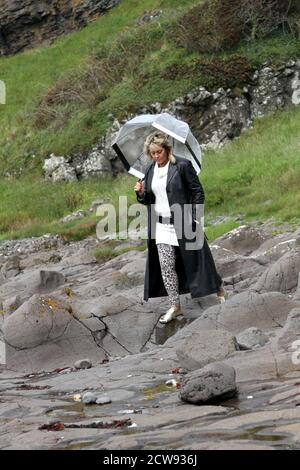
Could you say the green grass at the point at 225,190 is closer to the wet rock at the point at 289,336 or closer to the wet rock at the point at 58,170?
the wet rock at the point at 58,170

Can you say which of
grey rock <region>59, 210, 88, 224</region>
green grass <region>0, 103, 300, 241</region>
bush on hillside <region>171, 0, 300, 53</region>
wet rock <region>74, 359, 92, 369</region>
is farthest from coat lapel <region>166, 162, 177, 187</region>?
bush on hillside <region>171, 0, 300, 53</region>

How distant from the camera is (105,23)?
3941cm

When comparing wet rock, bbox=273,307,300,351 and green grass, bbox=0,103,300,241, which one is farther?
green grass, bbox=0,103,300,241

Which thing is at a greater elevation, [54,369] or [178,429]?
[178,429]

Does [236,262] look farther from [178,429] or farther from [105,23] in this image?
[105,23]

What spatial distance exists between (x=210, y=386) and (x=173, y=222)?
12.4 ft

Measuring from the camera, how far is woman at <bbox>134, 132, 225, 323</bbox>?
31.7 feet

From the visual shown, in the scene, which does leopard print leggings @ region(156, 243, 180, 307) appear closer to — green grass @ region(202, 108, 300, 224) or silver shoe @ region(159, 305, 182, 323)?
silver shoe @ region(159, 305, 182, 323)

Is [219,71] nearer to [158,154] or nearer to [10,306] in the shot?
[10,306]

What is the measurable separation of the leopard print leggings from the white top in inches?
3.4

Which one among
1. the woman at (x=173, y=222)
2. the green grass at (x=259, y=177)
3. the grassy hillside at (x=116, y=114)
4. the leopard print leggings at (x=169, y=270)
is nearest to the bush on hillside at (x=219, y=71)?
the grassy hillside at (x=116, y=114)

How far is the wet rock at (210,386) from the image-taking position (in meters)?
6.06
